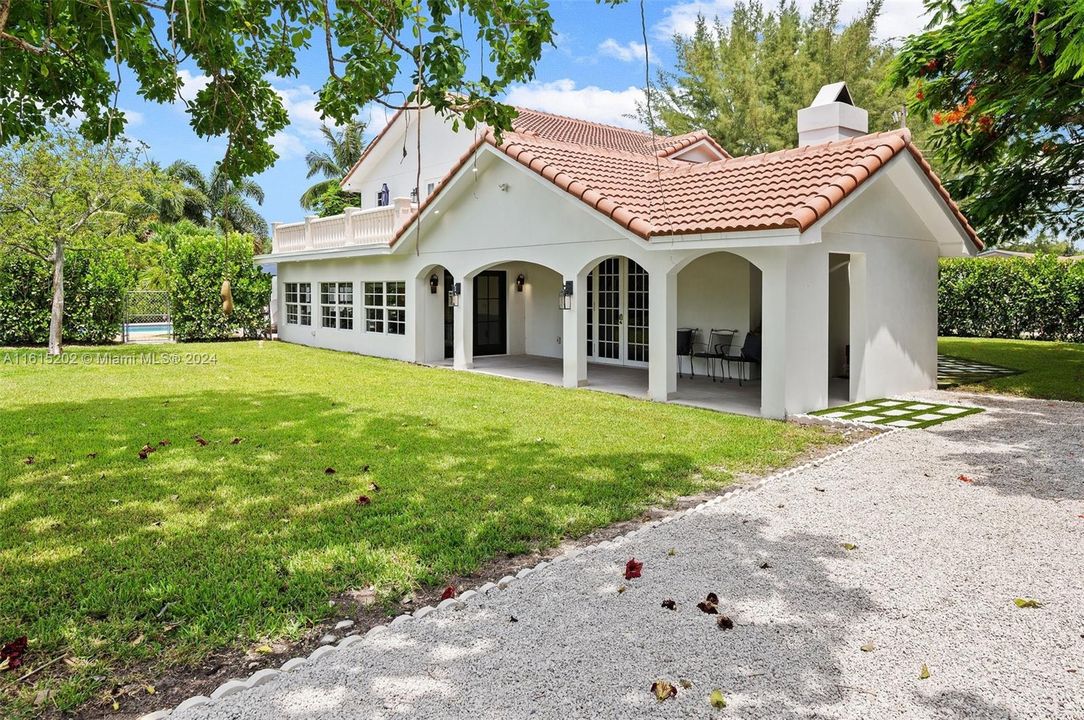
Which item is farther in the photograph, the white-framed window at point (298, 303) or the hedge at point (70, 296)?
the white-framed window at point (298, 303)

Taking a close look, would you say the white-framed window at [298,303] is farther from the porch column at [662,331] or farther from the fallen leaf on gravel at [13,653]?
the fallen leaf on gravel at [13,653]

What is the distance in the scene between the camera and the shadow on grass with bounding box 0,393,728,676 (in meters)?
4.23

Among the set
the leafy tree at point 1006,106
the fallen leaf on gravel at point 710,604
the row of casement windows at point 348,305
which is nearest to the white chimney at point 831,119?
the leafy tree at point 1006,106

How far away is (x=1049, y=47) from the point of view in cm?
935

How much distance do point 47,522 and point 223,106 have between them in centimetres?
460

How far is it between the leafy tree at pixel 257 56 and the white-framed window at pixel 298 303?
15.8 m

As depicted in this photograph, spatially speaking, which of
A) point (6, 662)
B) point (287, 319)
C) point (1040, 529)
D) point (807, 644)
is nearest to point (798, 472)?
point (1040, 529)

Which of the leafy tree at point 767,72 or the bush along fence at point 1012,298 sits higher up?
the leafy tree at point 767,72

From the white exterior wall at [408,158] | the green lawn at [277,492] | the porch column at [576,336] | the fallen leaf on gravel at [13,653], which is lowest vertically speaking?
the fallen leaf on gravel at [13,653]

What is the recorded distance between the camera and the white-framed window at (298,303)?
80.2 feet

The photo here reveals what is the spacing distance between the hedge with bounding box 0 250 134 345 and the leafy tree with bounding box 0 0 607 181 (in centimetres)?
1396

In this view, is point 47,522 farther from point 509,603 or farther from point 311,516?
point 509,603

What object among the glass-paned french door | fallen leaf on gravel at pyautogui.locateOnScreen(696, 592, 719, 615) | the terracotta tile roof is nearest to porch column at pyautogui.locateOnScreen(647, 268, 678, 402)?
the terracotta tile roof

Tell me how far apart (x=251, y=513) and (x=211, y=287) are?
68.3 ft
